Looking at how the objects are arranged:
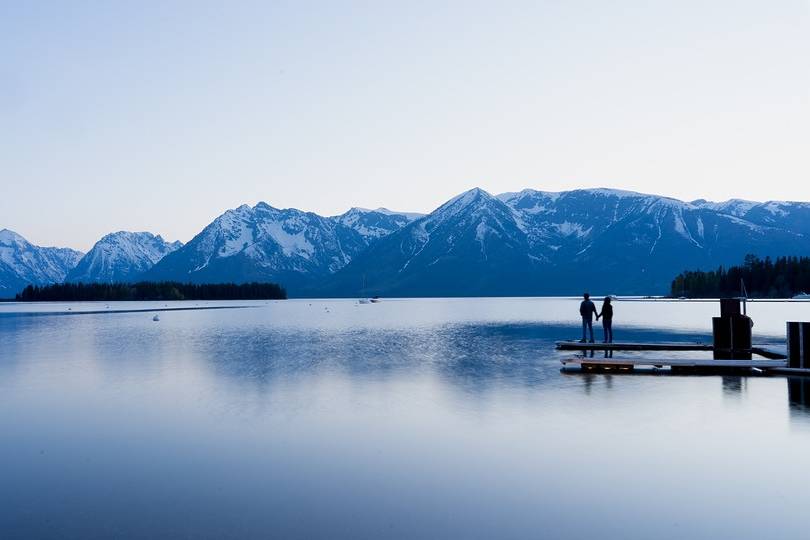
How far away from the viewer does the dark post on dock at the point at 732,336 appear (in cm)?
4238

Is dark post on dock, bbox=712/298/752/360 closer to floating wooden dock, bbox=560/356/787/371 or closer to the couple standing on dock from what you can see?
floating wooden dock, bbox=560/356/787/371

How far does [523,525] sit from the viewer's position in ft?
40.0

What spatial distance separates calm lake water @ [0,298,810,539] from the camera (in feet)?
40.9

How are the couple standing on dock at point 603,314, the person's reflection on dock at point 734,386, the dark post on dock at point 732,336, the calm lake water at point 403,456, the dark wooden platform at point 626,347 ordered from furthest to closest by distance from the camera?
the dark wooden platform at point 626,347
the couple standing on dock at point 603,314
the dark post on dock at point 732,336
the person's reflection on dock at point 734,386
the calm lake water at point 403,456

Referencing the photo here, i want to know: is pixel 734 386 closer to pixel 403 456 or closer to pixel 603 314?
pixel 603 314

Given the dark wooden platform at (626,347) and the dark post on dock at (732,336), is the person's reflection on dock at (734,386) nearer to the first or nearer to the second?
the dark post on dock at (732,336)

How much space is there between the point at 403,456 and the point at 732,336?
105ft

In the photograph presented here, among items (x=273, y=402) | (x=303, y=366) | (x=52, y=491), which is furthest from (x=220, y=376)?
(x=52, y=491)

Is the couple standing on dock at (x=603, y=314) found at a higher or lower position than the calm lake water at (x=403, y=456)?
higher

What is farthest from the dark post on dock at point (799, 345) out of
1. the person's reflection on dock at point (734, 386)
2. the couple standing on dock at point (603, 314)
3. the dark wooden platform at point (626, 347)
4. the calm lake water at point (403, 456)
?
the couple standing on dock at point (603, 314)

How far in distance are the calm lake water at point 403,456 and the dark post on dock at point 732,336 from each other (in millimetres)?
9237

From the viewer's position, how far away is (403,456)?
57.9 ft

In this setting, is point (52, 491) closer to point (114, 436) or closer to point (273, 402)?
point (114, 436)

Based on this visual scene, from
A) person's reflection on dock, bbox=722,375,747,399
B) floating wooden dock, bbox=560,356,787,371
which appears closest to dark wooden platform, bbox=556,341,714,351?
floating wooden dock, bbox=560,356,787,371
